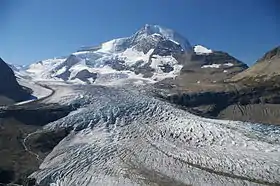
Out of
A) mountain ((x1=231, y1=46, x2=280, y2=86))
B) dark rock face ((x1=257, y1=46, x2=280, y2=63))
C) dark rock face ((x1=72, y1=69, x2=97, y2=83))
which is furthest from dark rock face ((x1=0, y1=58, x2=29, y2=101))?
dark rock face ((x1=72, y1=69, x2=97, y2=83))

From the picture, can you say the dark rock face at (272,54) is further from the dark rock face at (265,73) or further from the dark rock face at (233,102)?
the dark rock face at (233,102)

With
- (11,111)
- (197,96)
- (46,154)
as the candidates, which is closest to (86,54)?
(197,96)

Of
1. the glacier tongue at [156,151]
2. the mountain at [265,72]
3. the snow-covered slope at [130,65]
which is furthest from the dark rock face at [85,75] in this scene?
the glacier tongue at [156,151]

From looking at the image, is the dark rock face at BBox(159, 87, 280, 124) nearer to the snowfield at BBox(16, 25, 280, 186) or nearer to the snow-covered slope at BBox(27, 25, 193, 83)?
the snowfield at BBox(16, 25, 280, 186)

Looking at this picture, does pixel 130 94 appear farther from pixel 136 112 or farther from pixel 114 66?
pixel 114 66

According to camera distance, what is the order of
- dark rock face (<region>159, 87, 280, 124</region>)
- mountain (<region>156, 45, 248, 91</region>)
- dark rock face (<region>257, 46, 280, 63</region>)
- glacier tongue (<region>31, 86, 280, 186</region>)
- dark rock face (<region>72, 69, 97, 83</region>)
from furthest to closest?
dark rock face (<region>72, 69, 97, 83</region>)
mountain (<region>156, 45, 248, 91</region>)
dark rock face (<region>257, 46, 280, 63</region>)
dark rock face (<region>159, 87, 280, 124</region>)
glacier tongue (<region>31, 86, 280, 186</region>)

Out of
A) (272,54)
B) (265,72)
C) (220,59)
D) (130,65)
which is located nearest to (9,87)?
(265,72)
